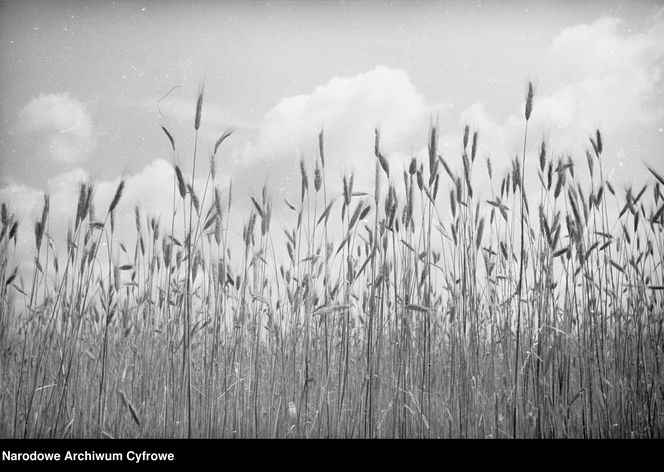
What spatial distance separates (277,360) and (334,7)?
4.27 ft

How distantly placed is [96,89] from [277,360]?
1.20 metres

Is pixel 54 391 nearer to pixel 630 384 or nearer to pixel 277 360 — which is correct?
pixel 277 360

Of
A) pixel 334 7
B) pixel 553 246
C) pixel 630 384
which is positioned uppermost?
pixel 334 7

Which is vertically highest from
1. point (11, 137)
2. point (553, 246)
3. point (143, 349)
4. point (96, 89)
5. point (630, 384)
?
point (96, 89)

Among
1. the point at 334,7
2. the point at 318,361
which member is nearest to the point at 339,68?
the point at 334,7

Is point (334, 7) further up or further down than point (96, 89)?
further up

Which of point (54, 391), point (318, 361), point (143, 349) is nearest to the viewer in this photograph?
point (54, 391)

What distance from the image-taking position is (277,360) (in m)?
1.79
